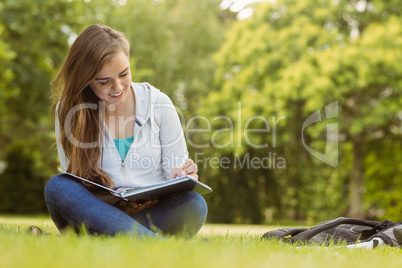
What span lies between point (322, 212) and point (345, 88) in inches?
167

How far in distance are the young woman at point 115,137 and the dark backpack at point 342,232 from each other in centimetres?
68

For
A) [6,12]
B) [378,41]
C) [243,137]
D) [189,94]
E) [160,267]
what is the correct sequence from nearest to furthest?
[160,267], [378,41], [6,12], [243,137], [189,94]

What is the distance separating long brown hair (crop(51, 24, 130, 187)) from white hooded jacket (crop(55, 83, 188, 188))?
58mm

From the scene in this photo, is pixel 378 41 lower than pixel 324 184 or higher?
higher

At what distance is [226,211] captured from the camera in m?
13.6

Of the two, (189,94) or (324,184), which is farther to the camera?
A: (189,94)

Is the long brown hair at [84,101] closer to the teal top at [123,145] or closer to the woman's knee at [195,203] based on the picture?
the teal top at [123,145]

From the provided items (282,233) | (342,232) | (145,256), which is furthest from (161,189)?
(342,232)

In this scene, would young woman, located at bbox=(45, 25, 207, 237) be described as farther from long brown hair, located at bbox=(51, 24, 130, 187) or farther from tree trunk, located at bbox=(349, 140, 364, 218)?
tree trunk, located at bbox=(349, 140, 364, 218)

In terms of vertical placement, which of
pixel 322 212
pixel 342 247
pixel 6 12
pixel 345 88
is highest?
pixel 6 12

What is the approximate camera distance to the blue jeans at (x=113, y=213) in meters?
2.60

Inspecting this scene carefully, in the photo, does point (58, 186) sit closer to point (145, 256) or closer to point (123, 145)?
point (123, 145)

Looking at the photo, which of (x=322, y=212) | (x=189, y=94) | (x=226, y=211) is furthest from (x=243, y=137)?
(x=189, y=94)

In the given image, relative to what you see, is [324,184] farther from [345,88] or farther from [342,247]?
[342,247]
